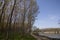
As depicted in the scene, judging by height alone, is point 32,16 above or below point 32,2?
below

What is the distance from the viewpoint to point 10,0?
532 cm

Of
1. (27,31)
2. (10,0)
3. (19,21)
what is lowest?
(27,31)

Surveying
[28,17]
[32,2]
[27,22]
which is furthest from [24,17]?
[32,2]

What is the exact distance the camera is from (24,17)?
873cm

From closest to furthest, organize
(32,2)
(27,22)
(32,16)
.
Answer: (32,2) < (32,16) < (27,22)

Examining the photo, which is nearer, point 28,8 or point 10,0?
point 10,0

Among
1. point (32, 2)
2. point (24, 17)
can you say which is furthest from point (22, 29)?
point (32, 2)

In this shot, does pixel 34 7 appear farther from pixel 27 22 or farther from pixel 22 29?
pixel 22 29

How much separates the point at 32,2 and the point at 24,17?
1427mm

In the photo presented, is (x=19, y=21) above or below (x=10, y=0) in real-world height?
below

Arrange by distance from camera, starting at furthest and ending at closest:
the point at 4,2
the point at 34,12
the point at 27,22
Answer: the point at 27,22 < the point at 34,12 < the point at 4,2

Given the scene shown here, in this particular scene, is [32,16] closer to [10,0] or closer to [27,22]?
[27,22]

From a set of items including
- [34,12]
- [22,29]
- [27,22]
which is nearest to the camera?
[34,12]

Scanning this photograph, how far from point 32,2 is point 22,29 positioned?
3.02 m
